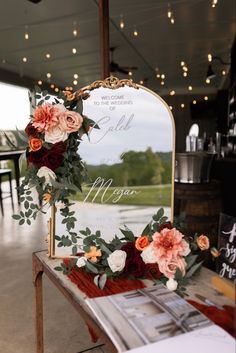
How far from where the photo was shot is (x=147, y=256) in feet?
3.43

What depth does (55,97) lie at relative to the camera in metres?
1.19

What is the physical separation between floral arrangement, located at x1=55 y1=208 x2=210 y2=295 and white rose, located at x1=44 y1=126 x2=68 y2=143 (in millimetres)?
339

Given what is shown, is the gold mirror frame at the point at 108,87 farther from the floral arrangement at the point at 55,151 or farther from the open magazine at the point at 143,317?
the open magazine at the point at 143,317

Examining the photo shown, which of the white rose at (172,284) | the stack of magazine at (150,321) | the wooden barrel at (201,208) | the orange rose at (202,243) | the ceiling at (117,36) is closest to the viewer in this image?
the stack of magazine at (150,321)

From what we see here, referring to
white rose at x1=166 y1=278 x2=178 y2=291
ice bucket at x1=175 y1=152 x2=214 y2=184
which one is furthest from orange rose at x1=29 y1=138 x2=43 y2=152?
ice bucket at x1=175 y1=152 x2=214 y2=184

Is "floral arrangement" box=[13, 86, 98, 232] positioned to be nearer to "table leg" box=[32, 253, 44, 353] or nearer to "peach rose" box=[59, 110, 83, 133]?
"peach rose" box=[59, 110, 83, 133]

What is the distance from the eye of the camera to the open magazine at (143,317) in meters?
0.75

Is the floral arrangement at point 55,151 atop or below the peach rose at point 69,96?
below

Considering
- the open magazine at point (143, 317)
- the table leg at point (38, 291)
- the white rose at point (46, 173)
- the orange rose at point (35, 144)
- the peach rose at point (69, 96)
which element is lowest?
the table leg at point (38, 291)

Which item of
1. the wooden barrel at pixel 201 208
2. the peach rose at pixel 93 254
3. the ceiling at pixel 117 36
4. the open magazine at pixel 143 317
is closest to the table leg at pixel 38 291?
the peach rose at pixel 93 254

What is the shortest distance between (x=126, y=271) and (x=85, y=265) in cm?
13

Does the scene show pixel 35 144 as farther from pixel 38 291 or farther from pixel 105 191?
pixel 38 291

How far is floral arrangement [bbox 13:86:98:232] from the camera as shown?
1129mm

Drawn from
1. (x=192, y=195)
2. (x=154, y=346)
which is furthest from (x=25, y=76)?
(x=154, y=346)
